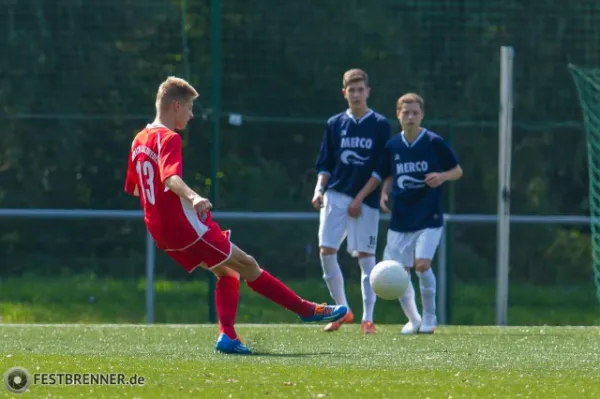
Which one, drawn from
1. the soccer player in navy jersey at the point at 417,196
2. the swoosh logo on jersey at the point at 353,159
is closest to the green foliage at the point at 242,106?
the swoosh logo on jersey at the point at 353,159

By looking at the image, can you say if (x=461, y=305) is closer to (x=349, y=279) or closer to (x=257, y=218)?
(x=349, y=279)

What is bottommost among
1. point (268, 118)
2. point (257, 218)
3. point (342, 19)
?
point (257, 218)

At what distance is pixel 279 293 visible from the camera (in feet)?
24.9

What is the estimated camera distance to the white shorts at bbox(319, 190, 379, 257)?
9625mm

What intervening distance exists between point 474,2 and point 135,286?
4060 mm

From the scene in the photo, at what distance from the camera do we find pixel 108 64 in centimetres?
1242

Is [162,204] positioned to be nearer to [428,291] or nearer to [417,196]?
[417,196]

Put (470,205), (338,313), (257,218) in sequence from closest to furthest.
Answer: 1. (338,313)
2. (257,218)
3. (470,205)

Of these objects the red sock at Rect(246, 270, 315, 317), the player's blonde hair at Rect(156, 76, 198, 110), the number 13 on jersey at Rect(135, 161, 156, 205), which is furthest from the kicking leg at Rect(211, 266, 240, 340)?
the player's blonde hair at Rect(156, 76, 198, 110)

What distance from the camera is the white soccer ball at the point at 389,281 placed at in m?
8.62

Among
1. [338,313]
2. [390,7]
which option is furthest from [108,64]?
[338,313]

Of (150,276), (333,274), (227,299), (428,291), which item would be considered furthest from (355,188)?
(150,276)

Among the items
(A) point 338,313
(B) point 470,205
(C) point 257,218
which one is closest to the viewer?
(A) point 338,313

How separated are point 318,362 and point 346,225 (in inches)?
117
